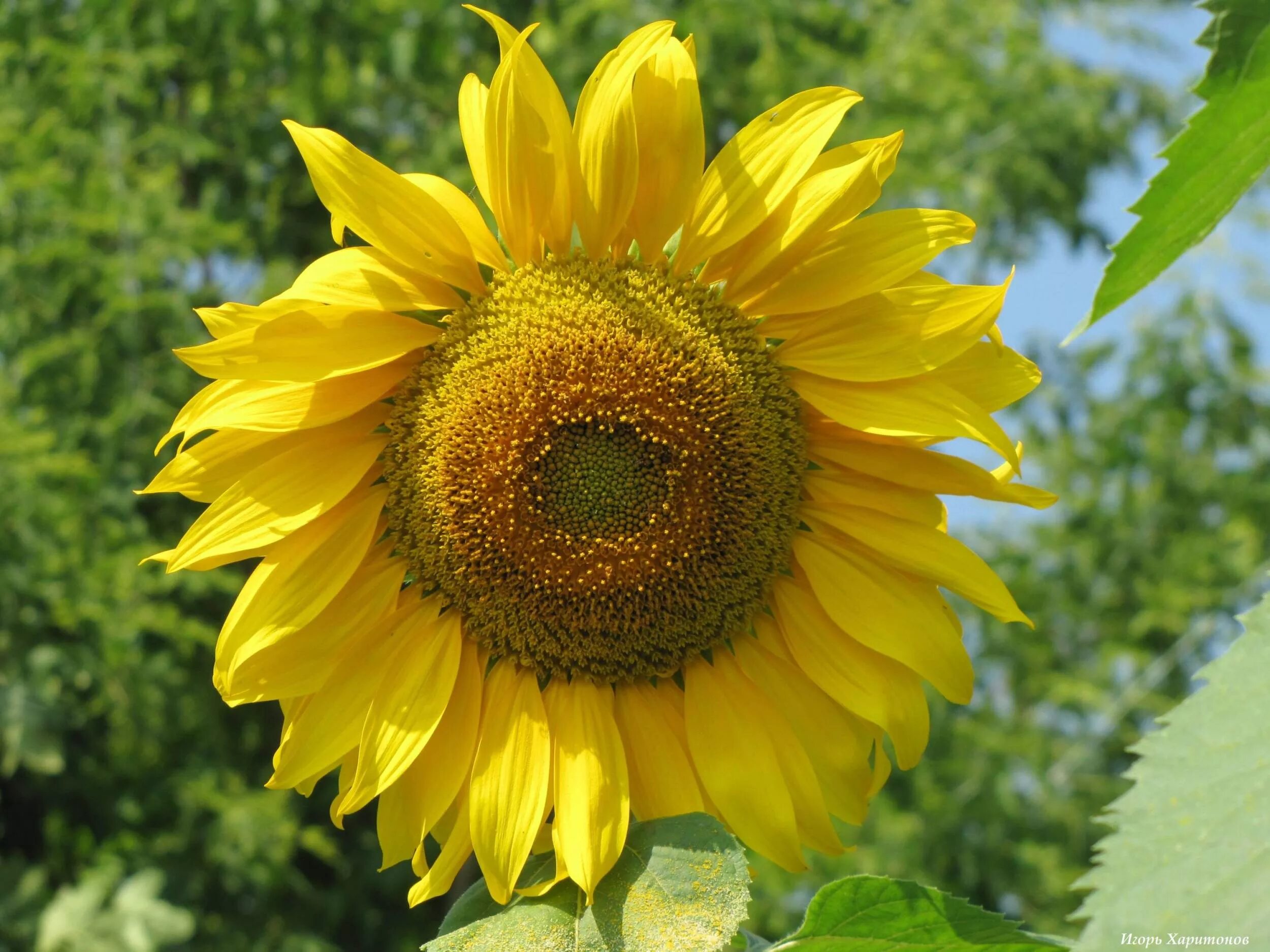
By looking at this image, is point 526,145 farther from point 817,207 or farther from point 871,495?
point 871,495

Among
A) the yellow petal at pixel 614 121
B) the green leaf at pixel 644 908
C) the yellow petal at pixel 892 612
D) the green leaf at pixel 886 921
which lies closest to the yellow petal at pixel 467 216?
the yellow petal at pixel 614 121

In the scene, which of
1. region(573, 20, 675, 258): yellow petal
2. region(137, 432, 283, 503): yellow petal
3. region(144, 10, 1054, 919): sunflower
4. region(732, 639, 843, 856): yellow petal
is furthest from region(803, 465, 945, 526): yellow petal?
region(137, 432, 283, 503): yellow petal

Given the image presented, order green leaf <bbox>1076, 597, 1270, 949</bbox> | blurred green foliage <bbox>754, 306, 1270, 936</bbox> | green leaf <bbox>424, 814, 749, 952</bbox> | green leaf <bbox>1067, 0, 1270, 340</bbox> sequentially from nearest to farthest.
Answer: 1. green leaf <bbox>1076, 597, 1270, 949</bbox>
2. green leaf <bbox>1067, 0, 1270, 340</bbox>
3. green leaf <bbox>424, 814, 749, 952</bbox>
4. blurred green foliage <bbox>754, 306, 1270, 936</bbox>

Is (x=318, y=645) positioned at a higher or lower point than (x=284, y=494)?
lower

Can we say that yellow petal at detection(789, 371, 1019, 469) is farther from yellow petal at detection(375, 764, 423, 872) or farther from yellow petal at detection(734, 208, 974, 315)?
yellow petal at detection(375, 764, 423, 872)

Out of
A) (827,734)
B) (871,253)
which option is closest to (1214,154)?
(871,253)

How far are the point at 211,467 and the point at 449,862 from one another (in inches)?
18.2

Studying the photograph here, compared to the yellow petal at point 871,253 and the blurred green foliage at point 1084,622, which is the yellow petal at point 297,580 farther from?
the blurred green foliage at point 1084,622

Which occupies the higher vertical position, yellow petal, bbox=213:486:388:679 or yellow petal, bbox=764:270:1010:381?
yellow petal, bbox=764:270:1010:381

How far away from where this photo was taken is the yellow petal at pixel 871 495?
1.41m

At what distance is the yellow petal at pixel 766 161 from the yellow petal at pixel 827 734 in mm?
460

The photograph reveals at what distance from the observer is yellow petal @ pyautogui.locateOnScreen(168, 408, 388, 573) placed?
1.32m

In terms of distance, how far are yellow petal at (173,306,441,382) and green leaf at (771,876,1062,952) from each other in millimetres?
671

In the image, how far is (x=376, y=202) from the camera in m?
1.32
